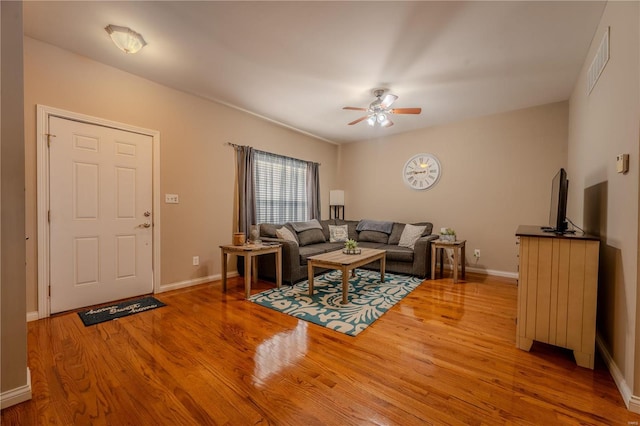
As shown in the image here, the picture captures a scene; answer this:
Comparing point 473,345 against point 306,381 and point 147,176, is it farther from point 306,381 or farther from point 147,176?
point 147,176

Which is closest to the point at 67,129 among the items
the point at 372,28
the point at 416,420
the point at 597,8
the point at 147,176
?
the point at 147,176

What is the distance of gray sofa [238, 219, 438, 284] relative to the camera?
3721mm

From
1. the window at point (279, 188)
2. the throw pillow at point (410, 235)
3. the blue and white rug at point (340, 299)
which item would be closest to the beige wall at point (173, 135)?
the window at point (279, 188)

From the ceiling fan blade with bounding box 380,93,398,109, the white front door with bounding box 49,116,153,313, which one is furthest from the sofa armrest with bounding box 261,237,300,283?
the ceiling fan blade with bounding box 380,93,398,109

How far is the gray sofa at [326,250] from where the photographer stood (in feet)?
12.2

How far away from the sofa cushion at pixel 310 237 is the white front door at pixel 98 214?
7.10 feet

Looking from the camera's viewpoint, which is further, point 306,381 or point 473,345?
point 473,345

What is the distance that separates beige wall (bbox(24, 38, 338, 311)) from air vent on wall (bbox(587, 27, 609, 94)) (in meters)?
4.09

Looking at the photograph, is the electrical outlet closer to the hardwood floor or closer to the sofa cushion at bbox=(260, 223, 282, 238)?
the sofa cushion at bbox=(260, 223, 282, 238)

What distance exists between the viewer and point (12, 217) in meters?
1.44

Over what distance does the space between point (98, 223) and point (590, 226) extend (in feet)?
16.2

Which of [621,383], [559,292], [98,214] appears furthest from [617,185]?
[98,214]

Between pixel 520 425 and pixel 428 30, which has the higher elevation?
pixel 428 30

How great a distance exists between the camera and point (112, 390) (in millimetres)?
1549
